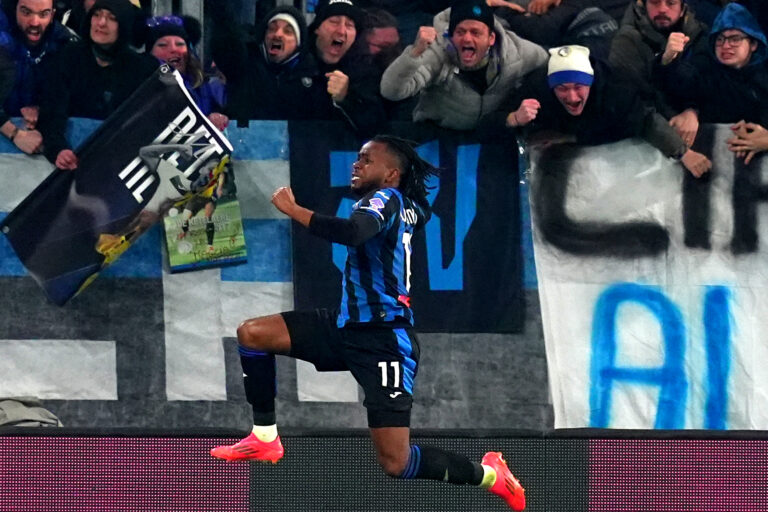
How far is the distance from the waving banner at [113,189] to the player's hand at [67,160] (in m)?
0.03

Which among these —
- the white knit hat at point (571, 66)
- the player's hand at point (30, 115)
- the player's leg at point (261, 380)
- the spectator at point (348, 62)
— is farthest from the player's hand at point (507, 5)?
the player's leg at point (261, 380)

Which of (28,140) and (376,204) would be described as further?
(28,140)

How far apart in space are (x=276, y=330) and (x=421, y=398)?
93.6 inches

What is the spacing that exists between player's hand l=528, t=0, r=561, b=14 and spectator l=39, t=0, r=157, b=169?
7.20 feet

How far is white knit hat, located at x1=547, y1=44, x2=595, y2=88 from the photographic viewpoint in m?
8.41

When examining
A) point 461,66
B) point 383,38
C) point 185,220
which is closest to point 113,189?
point 185,220

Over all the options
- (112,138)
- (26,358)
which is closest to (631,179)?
(112,138)

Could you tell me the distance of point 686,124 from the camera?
8695 millimetres

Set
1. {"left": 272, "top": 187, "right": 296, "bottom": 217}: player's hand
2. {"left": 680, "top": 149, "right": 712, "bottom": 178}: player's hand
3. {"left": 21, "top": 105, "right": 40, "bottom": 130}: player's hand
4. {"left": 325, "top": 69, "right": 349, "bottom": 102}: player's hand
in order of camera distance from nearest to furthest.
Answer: {"left": 272, "top": 187, "right": 296, "bottom": 217}: player's hand
{"left": 325, "top": 69, "right": 349, "bottom": 102}: player's hand
{"left": 21, "top": 105, "right": 40, "bottom": 130}: player's hand
{"left": 680, "top": 149, "right": 712, "bottom": 178}: player's hand

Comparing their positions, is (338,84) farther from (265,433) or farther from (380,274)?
(265,433)

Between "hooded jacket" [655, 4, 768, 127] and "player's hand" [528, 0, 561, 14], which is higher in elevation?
"player's hand" [528, 0, 561, 14]

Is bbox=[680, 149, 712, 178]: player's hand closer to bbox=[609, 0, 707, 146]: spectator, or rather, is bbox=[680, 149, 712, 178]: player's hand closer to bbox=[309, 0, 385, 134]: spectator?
bbox=[609, 0, 707, 146]: spectator

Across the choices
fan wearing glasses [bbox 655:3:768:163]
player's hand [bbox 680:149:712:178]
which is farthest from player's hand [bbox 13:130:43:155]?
player's hand [bbox 680:149:712:178]

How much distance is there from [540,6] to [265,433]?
339cm
